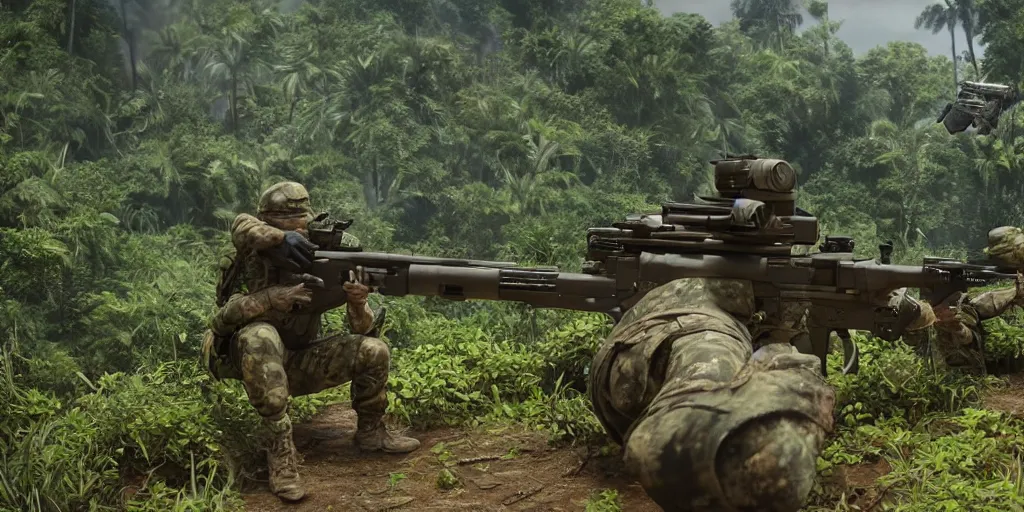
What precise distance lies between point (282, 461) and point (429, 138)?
6409 mm

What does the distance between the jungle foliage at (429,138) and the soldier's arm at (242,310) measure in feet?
7.20

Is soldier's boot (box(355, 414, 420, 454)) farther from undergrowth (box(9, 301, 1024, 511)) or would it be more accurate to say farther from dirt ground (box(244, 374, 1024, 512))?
undergrowth (box(9, 301, 1024, 511))

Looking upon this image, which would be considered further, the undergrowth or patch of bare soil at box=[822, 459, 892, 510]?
the undergrowth

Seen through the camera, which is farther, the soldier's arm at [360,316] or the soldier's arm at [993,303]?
the soldier's arm at [993,303]

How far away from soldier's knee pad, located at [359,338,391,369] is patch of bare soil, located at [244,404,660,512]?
0.72 meters

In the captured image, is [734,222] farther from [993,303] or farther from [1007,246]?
[993,303]

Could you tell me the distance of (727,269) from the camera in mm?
4562

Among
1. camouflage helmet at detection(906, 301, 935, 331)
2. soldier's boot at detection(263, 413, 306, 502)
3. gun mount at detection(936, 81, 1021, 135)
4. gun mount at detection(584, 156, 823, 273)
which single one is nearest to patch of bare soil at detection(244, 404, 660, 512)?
soldier's boot at detection(263, 413, 306, 502)

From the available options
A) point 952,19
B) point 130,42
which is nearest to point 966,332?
point 952,19

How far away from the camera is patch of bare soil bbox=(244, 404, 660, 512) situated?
6.10 meters

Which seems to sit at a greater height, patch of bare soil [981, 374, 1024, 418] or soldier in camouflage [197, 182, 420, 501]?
soldier in camouflage [197, 182, 420, 501]

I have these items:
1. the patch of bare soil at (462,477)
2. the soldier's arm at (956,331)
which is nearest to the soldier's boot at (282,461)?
the patch of bare soil at (462,477)

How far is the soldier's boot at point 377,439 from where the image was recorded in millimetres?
7047

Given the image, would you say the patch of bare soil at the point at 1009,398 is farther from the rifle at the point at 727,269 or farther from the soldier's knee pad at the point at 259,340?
the soldier's knee pad at the point at 259,340
